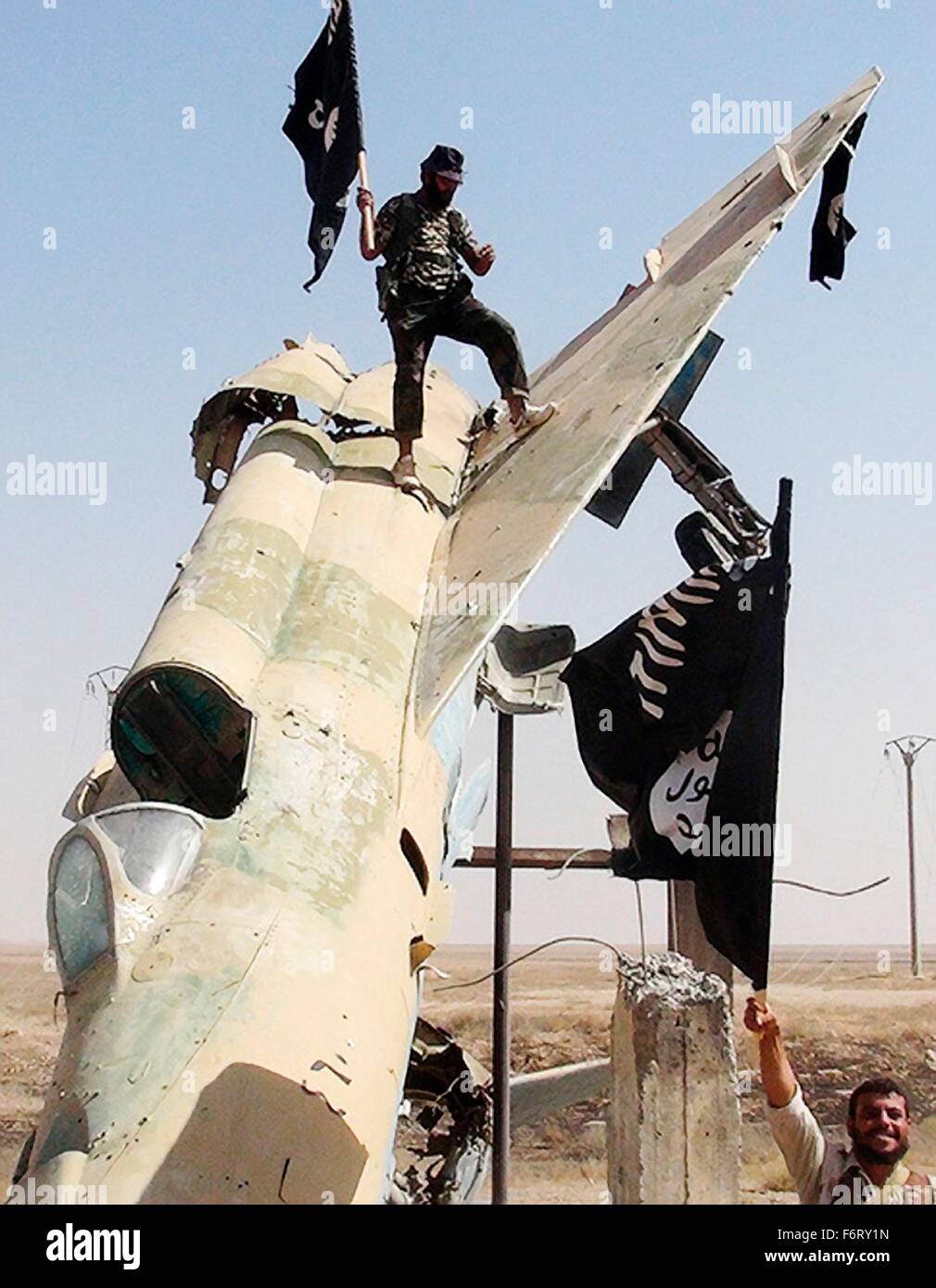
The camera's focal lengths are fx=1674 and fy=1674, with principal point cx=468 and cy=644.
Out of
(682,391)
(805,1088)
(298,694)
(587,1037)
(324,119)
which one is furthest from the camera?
(587,1037)

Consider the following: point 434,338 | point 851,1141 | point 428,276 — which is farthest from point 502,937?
point 851,1141

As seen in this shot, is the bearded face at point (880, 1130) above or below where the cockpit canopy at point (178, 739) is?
below

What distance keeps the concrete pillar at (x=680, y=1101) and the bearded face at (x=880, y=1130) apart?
10.7 feet

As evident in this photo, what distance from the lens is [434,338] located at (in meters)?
9.55

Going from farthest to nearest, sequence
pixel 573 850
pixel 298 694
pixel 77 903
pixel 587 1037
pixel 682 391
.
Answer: pixel 587 1037 < pixel 682 391 < pixel 573 850 < pixel 298 694 < pixel 77 903

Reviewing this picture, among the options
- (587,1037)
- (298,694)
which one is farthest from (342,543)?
(587,1037)

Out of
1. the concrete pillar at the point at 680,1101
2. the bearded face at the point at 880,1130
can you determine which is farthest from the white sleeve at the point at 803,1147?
the concrete pillar at the point at 680,1101

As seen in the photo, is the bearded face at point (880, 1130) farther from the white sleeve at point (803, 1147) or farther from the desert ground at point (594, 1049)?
the desert ground at point (594, 1049)

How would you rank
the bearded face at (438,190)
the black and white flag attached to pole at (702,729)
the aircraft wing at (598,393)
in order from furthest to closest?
the bearded face at (438,190), the black and white flag attached to pole at (702,729), the aircraft wing at (598,393)

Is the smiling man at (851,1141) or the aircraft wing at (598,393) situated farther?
the aircraft wing at (598,393)

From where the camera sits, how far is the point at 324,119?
415 inches

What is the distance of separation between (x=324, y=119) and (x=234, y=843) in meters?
5.86

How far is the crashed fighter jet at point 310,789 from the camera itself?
17.7ft
